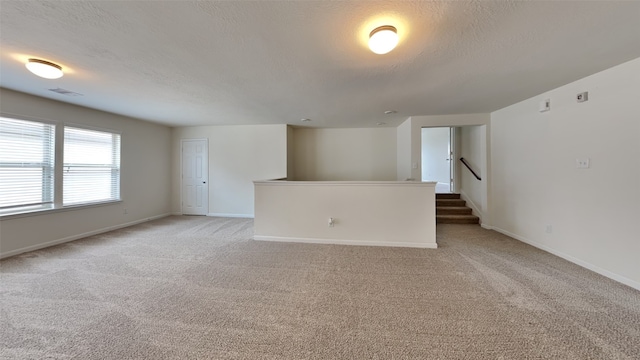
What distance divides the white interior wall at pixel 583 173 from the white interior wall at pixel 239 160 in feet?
15.6

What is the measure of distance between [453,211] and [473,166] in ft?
3.84

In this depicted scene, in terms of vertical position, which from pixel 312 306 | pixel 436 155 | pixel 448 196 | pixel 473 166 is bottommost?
pixel 312 306

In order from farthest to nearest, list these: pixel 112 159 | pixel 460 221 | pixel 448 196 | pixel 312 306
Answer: pixel 448 196
pixel 460 221
pixel 112 159
pixel 312 306

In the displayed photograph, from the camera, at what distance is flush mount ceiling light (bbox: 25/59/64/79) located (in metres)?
2.24

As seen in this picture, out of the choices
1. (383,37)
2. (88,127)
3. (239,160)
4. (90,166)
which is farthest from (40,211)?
(383,37)

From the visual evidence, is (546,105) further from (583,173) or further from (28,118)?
(28,118)

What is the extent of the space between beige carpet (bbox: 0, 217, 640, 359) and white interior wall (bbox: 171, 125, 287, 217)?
2.56 metres

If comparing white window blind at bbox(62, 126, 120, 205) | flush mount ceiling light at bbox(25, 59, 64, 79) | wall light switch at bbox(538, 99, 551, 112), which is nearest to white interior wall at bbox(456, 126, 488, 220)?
wall light switch at bbox(538, 99, 551, 112)

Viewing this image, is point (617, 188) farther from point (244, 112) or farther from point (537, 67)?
point (244, 112)

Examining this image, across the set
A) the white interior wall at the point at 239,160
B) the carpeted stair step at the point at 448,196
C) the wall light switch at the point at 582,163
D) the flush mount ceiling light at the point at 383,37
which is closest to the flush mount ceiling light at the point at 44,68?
the flush mount ceiling light at the point at 383,37

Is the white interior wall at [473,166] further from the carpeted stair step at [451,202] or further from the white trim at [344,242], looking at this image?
the white trim at [344,242]

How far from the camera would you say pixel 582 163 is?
279cm

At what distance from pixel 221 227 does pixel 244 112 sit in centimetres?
247

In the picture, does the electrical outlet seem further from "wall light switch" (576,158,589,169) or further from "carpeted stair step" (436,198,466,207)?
"carpeted stair step" (436,198,466,207)
